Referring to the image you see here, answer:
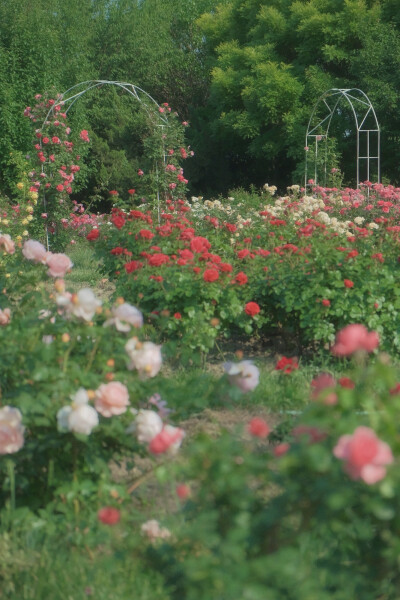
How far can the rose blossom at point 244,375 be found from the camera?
7.80 ft

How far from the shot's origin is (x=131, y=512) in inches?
94.7

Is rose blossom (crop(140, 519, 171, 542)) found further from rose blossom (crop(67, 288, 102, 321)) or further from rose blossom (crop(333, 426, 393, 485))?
rose blossom (crop(333, 426, 393, 485))

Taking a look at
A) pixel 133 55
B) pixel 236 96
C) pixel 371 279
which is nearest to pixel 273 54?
pixel 236 96

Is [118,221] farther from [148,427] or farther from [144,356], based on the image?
[148,427]

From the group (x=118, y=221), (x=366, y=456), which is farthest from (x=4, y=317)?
(x=118, y=221)

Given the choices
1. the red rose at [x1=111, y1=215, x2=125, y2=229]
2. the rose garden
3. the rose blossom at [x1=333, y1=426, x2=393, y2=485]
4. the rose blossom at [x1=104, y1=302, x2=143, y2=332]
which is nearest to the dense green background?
the red rose at [x1=111, y1=215, x2=125, y2=229]

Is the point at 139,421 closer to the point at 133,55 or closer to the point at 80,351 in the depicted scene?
the point at 80,351

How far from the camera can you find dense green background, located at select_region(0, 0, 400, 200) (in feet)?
72.2

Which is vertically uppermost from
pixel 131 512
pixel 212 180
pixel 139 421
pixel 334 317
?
pixel 139 421

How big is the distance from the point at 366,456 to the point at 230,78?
965 inches

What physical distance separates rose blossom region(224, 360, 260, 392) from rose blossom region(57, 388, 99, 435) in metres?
0.50

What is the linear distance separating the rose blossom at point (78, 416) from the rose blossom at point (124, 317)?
0.39m

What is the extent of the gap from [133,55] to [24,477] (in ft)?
93.0

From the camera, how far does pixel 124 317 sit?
7.99ft
